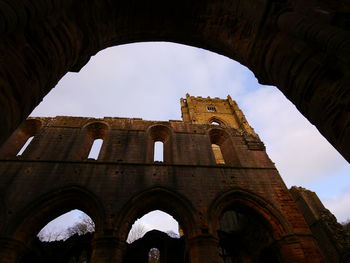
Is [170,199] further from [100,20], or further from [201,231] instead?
[100,20]

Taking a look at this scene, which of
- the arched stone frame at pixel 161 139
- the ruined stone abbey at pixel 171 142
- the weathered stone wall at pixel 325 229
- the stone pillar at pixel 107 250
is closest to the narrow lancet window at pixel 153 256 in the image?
the ruined stone abbey at pixel 171 142

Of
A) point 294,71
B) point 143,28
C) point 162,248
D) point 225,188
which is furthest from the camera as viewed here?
point 162,248

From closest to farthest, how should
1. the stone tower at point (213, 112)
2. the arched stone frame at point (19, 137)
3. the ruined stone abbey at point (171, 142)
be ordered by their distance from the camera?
the ruined stone abbey at point (171, 142), the arched stone frame at point (19, 137), the stone tower at point (213, 112)

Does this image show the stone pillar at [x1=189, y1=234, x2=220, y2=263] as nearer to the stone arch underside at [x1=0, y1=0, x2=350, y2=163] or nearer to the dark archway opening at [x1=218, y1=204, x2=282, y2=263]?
the dark archway opening at [x1=218, y1=204, x2=282, y2=263]

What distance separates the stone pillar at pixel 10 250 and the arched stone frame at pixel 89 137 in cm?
327

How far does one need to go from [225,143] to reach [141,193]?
17.9ft

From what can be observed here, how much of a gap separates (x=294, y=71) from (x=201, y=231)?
536 cm

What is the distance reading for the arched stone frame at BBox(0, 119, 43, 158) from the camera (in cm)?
825

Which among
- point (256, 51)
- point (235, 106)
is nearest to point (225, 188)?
point (256, 51)

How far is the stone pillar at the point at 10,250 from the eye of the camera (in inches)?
218

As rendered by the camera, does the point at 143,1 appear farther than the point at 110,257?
No

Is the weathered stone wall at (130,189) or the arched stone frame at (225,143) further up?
the arched stone frame at (225,143)

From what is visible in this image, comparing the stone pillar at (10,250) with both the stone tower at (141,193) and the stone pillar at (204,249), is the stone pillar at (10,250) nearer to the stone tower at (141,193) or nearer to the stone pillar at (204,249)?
the stone tower at (141,193)

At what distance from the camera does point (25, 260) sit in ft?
25.6
